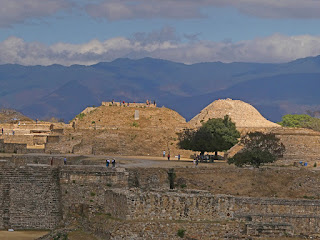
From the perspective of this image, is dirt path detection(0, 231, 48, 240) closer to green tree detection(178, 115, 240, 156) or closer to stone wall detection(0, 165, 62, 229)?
stone wall detection(0, 165, 62, 229)

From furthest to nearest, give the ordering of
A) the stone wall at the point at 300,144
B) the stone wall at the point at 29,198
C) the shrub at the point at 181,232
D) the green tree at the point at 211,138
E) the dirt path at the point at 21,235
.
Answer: the stone wall at the point at 300,144 < the green tree at the point at 211,138 < the stone wall at the point at 29,198 < the dirt path at the point at 21,235 < the shrub at the point at 181,232

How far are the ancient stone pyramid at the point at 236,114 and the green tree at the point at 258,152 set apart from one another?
3347 centimetres

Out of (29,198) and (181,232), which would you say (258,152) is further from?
(181,232)

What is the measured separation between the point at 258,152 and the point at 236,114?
4687cm

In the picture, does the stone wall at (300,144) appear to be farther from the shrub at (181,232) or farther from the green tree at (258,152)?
the shrub at (181,232)

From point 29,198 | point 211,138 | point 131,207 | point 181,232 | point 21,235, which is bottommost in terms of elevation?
point 21,235

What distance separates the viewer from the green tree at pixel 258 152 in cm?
Answer: 6116

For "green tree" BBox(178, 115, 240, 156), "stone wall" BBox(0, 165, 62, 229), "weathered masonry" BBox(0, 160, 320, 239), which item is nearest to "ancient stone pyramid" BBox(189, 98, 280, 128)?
"green tree" BBox(178, 115, 240, 156)

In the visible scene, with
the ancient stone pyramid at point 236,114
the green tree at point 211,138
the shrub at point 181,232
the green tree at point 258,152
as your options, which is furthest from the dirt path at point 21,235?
the ancient stone pyramid at point 236,114

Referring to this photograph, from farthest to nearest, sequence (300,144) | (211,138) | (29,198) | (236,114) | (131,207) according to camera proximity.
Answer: (236,114) < (300,144) < (211,138) < (29,198) < (131,207)

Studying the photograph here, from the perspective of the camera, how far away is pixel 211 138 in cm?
7212

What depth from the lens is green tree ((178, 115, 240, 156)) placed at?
7106 centimetres

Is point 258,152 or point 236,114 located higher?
point 236,114

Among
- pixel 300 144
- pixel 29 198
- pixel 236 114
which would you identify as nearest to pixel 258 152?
pixel 300 144
